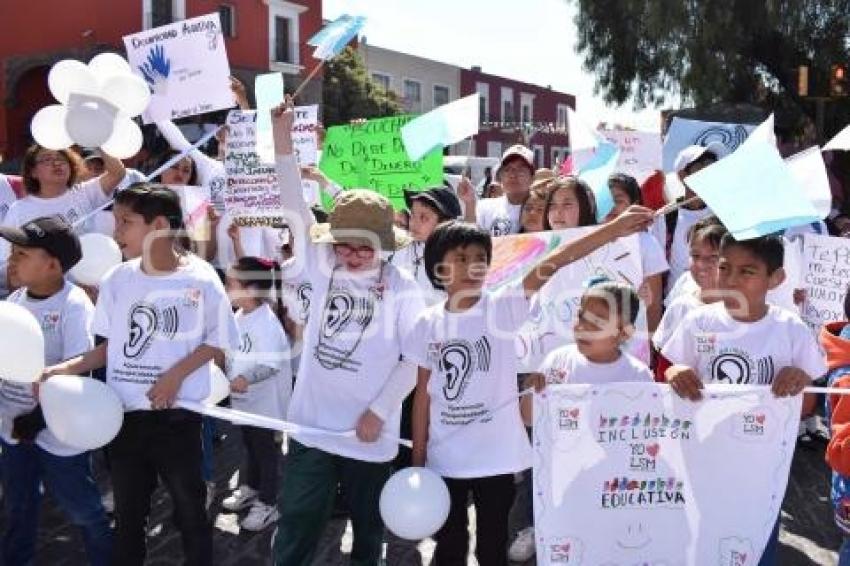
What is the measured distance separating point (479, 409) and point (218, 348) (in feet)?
3.28

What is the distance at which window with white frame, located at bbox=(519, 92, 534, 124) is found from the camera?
186 feet

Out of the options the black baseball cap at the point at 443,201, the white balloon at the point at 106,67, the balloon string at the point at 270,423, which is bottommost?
the balloon string at the point at 270,423

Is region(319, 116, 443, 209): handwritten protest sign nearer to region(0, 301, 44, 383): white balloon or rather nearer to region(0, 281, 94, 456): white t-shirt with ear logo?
region(0, 281, 94, 456): white t-shirt with ear logo

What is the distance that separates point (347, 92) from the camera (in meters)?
33.2

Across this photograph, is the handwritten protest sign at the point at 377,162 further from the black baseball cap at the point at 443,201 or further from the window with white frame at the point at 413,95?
the window with white frame at the point at 413,95

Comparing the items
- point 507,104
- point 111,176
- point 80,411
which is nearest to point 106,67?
point 111,176

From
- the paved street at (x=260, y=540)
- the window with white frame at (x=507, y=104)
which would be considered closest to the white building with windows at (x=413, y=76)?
the window with white frame at (x=507, y=104)

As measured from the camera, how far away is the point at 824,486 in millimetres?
4570

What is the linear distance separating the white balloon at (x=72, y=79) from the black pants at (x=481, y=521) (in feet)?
8.92

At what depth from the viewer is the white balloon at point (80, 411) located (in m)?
2.82

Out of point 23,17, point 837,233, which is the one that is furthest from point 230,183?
point 23,17

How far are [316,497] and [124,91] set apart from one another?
2396 millimetres

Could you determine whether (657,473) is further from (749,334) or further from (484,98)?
(484,98)

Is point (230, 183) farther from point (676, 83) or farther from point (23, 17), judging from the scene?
point (23, 17)
